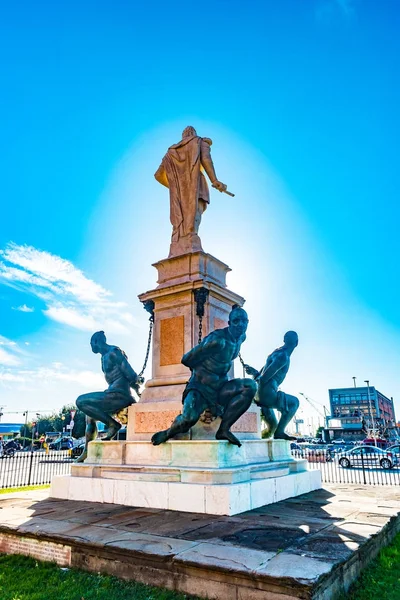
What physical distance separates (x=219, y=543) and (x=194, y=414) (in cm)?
264

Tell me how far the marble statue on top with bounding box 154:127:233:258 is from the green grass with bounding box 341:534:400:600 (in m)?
6.58

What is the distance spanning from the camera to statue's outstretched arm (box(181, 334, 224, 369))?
6781 mm

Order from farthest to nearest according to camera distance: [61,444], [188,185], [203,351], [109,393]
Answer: [61,444], [188,185], [109,393], [203,351]

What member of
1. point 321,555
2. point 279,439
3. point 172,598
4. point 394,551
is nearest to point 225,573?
point 172,598

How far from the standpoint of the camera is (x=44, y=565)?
4.45m

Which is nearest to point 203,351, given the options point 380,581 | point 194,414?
point 194,414

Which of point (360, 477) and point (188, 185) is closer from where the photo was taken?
point (188, 185)

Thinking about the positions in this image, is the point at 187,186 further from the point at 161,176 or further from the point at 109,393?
the point at 109,393

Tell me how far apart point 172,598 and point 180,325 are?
536 cm

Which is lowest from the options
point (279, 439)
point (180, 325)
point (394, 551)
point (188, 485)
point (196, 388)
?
point (394, 551)

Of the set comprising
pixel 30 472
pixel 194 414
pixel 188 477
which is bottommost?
pixel 30 472

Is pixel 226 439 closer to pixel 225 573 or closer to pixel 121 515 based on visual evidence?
pixel 121 515

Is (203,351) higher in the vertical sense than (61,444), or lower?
higher

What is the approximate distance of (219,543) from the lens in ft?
13.6
